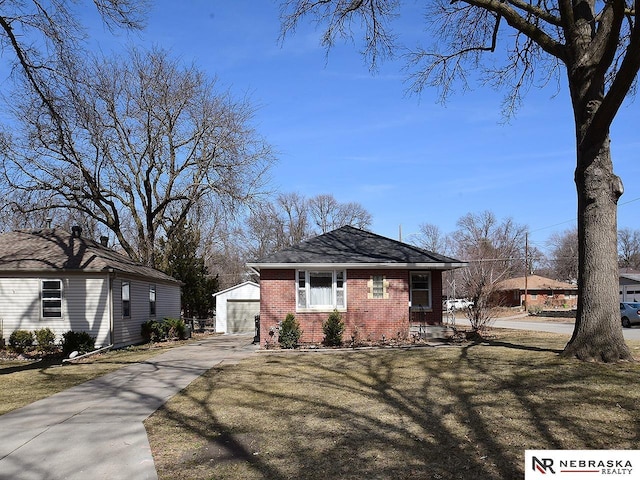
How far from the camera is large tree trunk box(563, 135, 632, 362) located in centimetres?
991

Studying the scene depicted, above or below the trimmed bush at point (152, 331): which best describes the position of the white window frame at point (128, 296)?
above

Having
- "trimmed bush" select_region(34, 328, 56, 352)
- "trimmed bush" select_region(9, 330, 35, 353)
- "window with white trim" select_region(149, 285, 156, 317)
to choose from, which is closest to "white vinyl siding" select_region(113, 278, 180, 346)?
"window with white trim" select_region(149, 285, 156, 317)

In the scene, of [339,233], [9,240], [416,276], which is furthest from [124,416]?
[9,240]

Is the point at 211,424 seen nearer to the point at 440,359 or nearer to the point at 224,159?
the point at 440,359

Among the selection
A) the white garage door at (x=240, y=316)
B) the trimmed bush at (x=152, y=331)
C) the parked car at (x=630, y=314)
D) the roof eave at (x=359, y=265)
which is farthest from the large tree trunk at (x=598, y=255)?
the white garage door at (x=240, y=316)

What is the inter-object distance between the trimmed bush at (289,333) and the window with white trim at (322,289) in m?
1.03

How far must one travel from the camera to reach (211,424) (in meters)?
7.02

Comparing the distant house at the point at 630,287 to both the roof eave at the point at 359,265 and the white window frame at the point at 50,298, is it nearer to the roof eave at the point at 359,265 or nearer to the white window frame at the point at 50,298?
the roof eave at the point at 359,265

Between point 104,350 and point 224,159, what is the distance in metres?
12.7

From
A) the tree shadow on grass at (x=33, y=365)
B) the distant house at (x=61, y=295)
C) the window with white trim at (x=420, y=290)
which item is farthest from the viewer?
the distant house at (x=61, y=295)

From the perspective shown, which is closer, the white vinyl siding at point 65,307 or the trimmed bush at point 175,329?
the white vinyl siding at point 65,307

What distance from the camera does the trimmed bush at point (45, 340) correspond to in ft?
58.1
